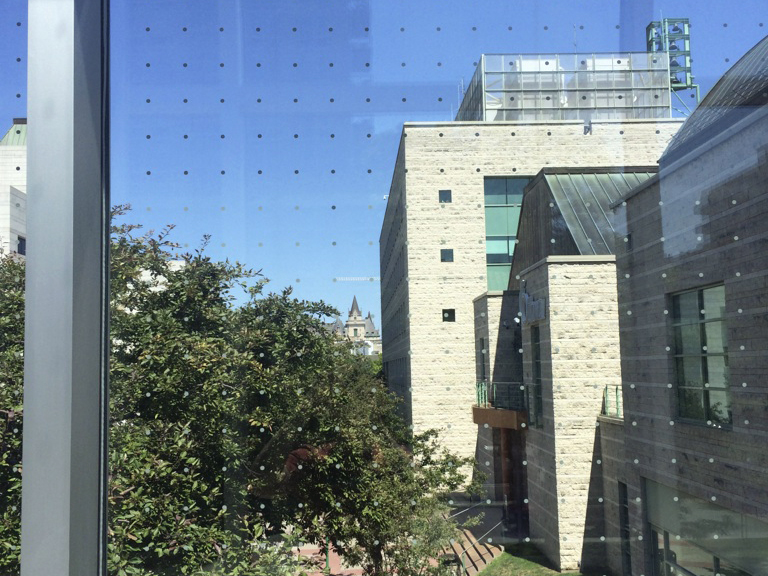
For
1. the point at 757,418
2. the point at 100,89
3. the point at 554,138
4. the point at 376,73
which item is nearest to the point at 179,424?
the point at 100,89

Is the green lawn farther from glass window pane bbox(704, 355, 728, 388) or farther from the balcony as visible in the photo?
glass window pane bbox(704, 355, 728, 388)

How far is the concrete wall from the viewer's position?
1.22 meters

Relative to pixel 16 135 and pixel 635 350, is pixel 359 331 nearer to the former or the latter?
pixel 635 350

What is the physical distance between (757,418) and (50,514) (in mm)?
1226

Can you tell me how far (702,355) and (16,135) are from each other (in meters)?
1.44

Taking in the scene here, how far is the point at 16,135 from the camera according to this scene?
1.36 metres

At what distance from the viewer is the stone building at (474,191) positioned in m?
1.39

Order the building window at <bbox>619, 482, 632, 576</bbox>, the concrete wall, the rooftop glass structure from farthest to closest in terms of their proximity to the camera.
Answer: the rooftop glass structure, the building window at <bbox>619, 482, 632, 576</bbox>, the concrete wall

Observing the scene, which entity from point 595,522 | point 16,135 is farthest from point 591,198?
point 16,135

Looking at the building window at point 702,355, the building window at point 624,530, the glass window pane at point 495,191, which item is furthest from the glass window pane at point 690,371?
the glass window pane at point 495,191

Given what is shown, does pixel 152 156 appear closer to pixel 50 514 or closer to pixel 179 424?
pixel 179 424

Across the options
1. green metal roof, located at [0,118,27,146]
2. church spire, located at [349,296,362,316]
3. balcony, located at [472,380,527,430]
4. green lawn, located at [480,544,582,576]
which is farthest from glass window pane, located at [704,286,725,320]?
green metal roof, located at [0,118,27,146]

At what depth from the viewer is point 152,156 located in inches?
58.8

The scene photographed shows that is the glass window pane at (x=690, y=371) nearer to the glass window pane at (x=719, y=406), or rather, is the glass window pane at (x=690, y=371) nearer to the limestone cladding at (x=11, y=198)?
the glass window pane at (x=719, y=406)
